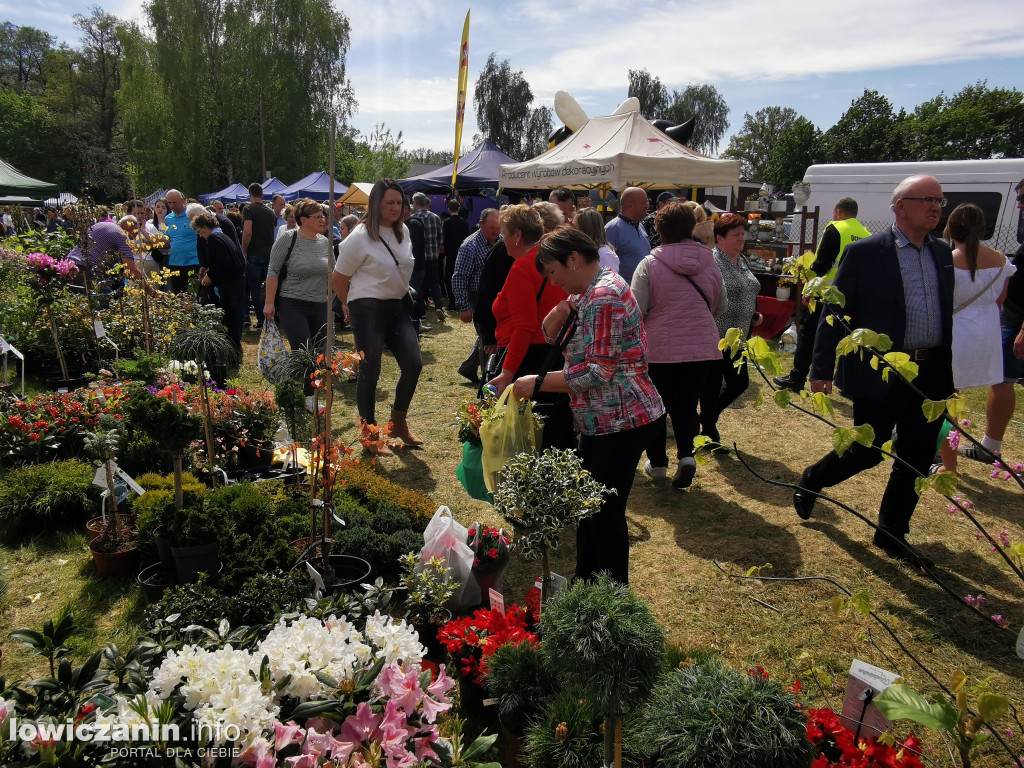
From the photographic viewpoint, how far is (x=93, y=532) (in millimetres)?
3691

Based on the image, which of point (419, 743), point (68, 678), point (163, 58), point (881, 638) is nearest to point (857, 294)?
point (881, 638)

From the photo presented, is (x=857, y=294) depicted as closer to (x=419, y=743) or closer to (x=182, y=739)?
(x=419, y=743)

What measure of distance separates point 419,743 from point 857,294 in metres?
3.06

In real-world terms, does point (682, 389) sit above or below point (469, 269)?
below

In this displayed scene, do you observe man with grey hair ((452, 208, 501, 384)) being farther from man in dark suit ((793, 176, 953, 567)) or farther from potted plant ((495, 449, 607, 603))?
potted plant ((495, 449, 607, 603))

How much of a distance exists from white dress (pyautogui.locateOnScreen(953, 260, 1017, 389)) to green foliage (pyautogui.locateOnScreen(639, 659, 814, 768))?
376cm

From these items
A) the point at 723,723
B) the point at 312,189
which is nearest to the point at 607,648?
the point at 723,723

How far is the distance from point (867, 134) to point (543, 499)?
1793 inches

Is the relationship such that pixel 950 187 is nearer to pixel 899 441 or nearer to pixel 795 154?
pixel 899 441

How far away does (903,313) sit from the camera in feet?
11.3

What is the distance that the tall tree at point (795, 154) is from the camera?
4338cm

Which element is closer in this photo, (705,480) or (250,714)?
(250,714)

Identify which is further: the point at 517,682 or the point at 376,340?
the point at 376,340

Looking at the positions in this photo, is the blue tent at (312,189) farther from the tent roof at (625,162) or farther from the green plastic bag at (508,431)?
the green plastic bag at (508,431)
